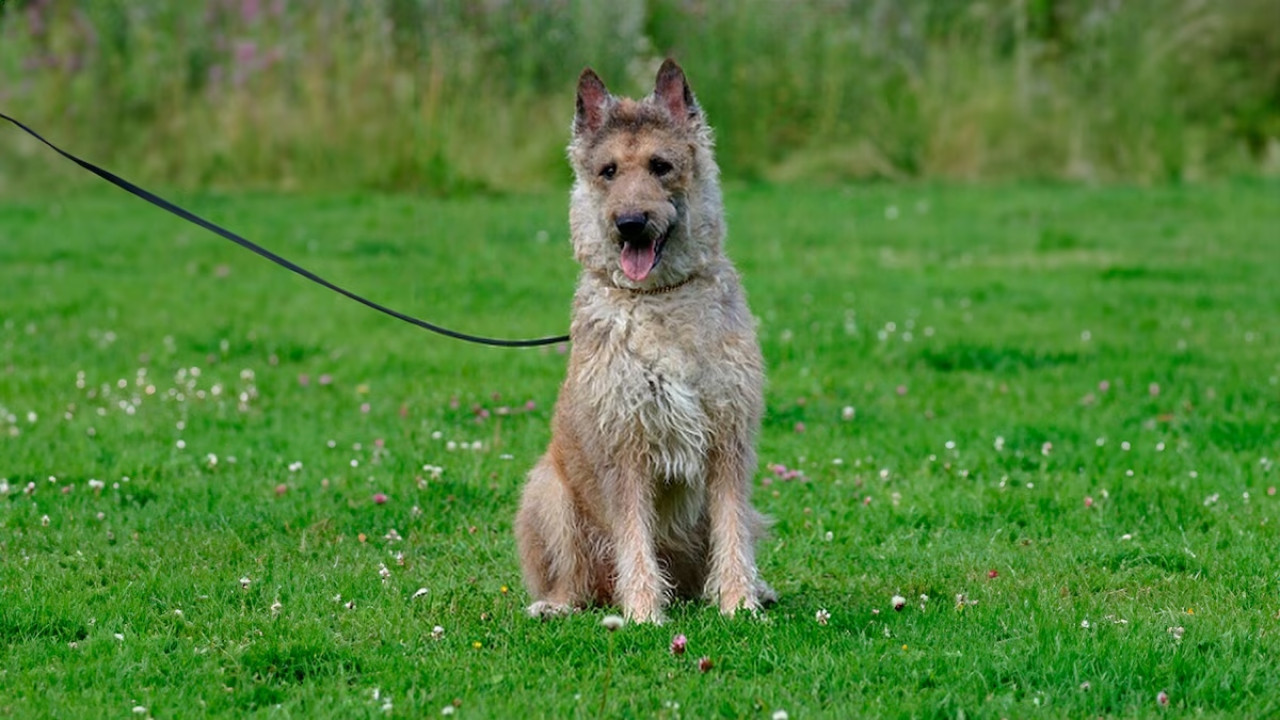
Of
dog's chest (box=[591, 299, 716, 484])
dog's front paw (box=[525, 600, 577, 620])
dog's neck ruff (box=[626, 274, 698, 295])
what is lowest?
dog's front paw (box=[525, 600, 577, 620])

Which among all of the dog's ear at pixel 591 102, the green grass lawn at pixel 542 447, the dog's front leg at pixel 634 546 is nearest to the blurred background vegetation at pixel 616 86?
the green grass lawn at pixel 542 447

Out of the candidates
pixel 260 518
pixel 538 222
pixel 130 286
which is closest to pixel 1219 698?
Answer: pixel 260 518

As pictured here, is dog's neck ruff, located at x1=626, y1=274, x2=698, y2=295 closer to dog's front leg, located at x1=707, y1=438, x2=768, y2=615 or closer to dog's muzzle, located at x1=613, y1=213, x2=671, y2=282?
dog's muzzle, located at x1=613, y1=213, x2=671, y2=282

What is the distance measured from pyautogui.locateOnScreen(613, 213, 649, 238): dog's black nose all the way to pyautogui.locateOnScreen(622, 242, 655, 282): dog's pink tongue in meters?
0.09

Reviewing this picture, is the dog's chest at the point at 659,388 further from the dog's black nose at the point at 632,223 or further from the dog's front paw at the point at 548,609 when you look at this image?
the dog's front paw at the point at 548,609

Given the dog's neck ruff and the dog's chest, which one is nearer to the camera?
the dog's chest

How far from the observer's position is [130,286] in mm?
12891

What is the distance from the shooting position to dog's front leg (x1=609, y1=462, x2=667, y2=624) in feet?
18.3

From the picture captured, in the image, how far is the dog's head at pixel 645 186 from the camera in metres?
5.55

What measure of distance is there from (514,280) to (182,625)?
749 centimetres

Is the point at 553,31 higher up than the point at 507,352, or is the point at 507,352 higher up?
the point at 553,31

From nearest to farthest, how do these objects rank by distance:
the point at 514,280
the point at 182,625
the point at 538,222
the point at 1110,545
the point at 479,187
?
1. the point at 182,625
2. the point at 1110,545
3. the point at 514,280
4. the point at 538,222
5. the point at 479,187

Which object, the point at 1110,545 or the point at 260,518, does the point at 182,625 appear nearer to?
the point at 260,518

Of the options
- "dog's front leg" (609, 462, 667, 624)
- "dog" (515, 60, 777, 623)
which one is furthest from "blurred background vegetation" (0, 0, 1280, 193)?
"dog's front leg" (609, 462, 667, 624)
